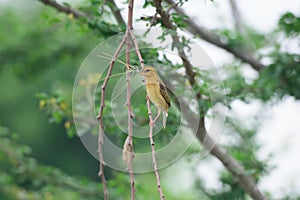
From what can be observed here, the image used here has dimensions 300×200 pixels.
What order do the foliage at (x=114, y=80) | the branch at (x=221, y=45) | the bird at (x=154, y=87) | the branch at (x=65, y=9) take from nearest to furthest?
the bird at (x=154, y=87), the foliage at (x=114, y=80), the branch at (x=65, y=9), the branch at (x=221, y=45)

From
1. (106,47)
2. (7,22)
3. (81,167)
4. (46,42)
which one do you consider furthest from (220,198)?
(81,167)

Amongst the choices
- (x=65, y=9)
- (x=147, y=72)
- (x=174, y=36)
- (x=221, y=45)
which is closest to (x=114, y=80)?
(x=147, y=72)

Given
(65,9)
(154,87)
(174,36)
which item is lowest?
(154,87)

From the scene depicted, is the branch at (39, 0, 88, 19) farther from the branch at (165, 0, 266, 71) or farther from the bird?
the bird

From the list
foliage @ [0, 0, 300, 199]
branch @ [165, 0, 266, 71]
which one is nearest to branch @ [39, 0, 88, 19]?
foliage @ [0, 0, 300, 199]

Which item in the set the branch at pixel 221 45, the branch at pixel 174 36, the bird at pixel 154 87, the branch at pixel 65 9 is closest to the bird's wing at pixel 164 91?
the bird at pixel 154 87

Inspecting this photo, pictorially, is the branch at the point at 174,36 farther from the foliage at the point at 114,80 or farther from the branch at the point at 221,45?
the branch at the point at 221,45

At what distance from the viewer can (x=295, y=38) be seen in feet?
6.72

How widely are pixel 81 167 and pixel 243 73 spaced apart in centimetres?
681

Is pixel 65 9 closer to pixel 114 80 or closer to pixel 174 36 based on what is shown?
pixel 174 36

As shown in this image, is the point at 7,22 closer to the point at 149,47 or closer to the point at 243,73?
the point at 243,73

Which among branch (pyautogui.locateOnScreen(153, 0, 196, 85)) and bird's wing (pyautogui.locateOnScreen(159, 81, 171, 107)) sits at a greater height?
branch (pyautogui.locateOnScreen(153, 0, 196, 85))

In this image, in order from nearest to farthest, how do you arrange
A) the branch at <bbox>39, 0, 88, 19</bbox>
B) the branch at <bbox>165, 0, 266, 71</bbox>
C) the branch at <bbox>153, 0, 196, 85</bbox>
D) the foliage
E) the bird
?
the bird
the branch at <bbox>153, 0, 196, 85</bbox>
the foliage
the branch at <bbox>39, 0, 88, 19</bbox>
the branch at <bbox>165, 0, 266, 71</bbox>

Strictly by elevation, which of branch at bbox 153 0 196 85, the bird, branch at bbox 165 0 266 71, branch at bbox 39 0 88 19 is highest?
branch at bbox 165 0 266 71
